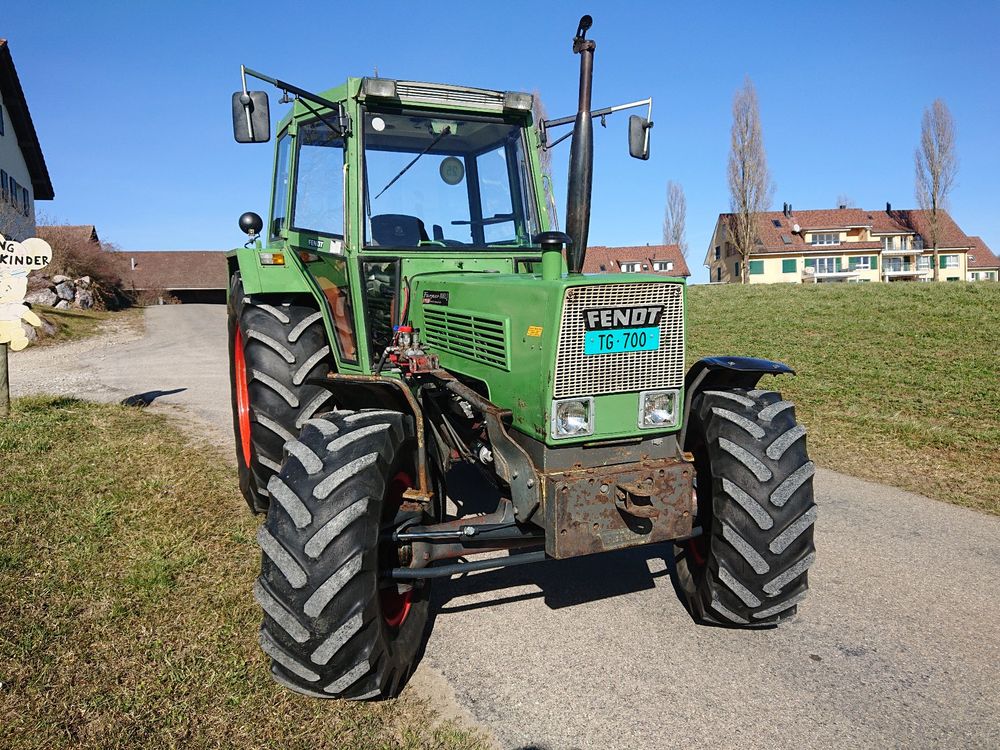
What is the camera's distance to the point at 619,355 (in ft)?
11.4

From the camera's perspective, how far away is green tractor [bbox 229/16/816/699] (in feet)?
10.4

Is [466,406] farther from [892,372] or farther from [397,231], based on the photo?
[892,372]

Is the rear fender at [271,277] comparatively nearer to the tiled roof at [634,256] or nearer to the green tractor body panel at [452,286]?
the green tractor body panel at [452,286]

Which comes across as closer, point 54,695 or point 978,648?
point 54,695

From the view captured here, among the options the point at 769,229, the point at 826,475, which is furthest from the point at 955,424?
the point at 769,229

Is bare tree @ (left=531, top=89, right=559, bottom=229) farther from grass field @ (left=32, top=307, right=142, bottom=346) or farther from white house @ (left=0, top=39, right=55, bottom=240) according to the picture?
white house @ (left=0, top=39, right=55, bottom=240)

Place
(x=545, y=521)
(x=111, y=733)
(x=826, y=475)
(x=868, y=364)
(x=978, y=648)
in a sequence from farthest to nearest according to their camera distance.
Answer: (x=868, y=364) < (x=826, y=475) < (x=978, y=648) < (x=545, y=521) < (x=111, y=733)

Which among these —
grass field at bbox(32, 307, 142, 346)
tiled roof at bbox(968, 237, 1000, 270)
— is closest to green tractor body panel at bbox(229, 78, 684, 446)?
grass field at bbox(32, 307, 142, 346)

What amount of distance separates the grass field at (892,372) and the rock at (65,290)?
2195 cm

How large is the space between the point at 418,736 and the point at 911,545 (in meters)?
3.48

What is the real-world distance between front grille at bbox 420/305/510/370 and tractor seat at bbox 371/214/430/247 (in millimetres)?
503

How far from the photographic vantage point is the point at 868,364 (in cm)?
1190

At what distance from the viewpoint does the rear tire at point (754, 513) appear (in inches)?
138

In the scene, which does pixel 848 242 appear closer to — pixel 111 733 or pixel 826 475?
pixel 826 475
